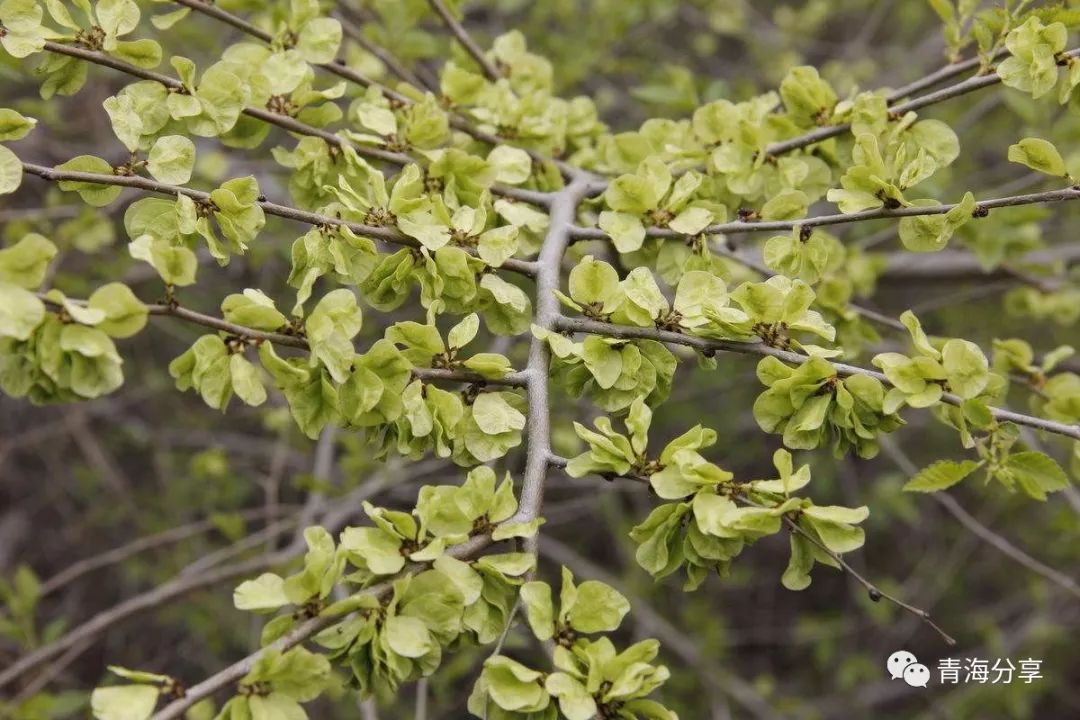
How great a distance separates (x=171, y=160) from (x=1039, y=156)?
1087mm

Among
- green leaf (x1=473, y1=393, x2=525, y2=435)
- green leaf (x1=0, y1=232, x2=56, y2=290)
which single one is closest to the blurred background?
green leaf (x1=473, y1=393, x2=525, y2=435)

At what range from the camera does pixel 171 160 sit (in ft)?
3.77

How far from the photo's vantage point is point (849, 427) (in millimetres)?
1114

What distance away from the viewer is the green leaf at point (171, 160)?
1142 mm

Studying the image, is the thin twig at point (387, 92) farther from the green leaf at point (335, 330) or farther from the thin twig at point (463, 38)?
the green leaf at point (335, 330)

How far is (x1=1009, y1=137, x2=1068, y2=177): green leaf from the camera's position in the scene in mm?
1195

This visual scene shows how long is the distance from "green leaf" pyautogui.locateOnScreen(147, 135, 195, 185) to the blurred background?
0.93 meters

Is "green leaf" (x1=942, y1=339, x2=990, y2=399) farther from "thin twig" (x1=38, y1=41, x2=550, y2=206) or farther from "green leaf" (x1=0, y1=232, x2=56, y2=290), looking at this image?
"green leaf" (x1=0, y1=232, x2=56, y2=290)

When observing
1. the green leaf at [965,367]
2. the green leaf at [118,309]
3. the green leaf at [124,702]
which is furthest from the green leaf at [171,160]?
the green leaf at [965,367]

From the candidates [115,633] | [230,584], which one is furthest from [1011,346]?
[115,633]

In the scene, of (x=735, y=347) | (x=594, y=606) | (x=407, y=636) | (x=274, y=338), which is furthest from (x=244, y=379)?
(x=735, y=347)

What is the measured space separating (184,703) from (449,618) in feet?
0.89

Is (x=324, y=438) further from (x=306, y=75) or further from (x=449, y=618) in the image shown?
(x=449, y=618)

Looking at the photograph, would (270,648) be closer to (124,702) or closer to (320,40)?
(124,702)
